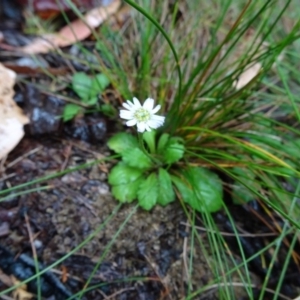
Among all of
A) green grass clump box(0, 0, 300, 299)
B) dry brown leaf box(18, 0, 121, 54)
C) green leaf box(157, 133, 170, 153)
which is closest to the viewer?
green grass clump box(0, 0, 300, 299)

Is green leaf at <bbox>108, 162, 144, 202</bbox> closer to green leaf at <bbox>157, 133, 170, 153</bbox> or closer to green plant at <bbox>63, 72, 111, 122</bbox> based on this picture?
green leaf at <bbox>157, 133, 170, 153</bbox>

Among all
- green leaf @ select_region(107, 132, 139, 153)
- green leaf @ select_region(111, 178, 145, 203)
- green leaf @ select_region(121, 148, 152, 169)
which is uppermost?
green leaf @ select_region(107, 132, 139, 153)

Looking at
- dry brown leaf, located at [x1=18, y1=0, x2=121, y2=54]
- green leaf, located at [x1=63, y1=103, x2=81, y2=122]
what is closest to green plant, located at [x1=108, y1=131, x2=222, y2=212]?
green leaf, located at [x1=63, y1=103, x2=81, y2=122]

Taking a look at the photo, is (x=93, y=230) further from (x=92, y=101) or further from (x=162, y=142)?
(x=92, y=101)

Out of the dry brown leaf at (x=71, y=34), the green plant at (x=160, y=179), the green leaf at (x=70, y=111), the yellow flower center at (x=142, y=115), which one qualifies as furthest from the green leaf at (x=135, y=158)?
the dry brown leaf at (x=71, y=34)

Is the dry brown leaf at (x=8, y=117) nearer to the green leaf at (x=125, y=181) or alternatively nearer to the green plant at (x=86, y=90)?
the green plant at (x=86, y=90)

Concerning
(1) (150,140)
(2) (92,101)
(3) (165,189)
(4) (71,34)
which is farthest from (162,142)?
(4) (71,34)
